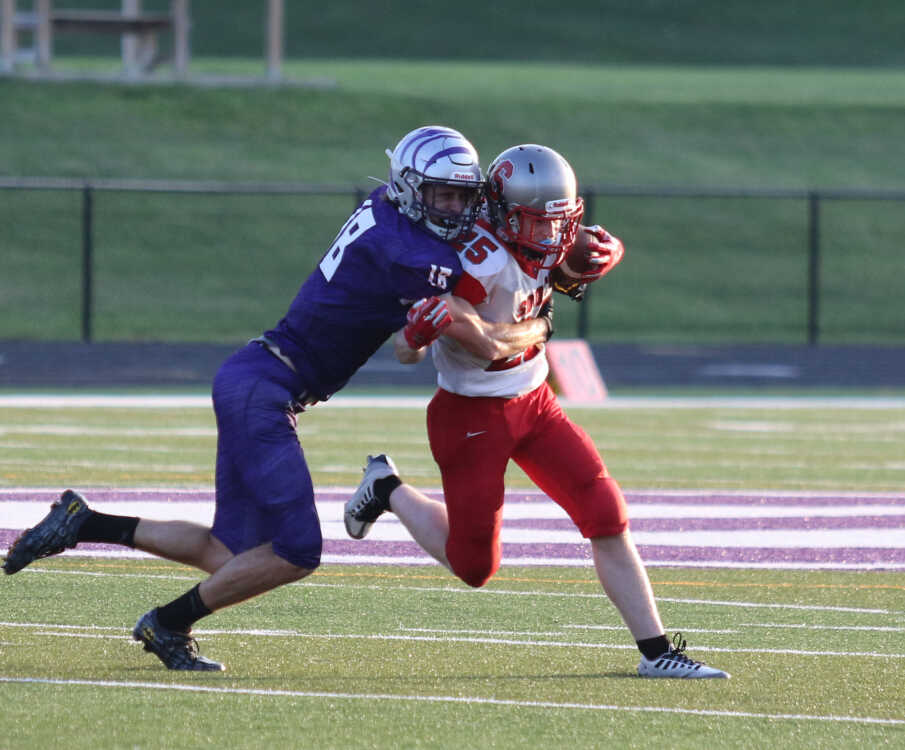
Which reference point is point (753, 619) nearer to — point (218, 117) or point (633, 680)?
point (633, 680)

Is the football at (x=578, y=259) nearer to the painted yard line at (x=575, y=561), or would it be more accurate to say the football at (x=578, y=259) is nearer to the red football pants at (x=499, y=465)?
the red football pants at (x=499, y=465)

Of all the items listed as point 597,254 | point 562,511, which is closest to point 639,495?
point 562,511

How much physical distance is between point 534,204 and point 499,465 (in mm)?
896

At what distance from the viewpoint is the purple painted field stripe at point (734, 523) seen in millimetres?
10055

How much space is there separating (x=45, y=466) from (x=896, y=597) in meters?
5.87

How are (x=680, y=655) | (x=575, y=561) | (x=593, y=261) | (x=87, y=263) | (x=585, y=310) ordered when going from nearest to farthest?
(x=680, y=655) → (x=593, y=261) → (x=575, y=561) → (x=87, y=263) → (x=585, y=310)

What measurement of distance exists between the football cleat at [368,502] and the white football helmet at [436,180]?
1116 mm

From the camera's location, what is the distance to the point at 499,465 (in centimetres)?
659

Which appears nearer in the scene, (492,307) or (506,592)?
(492,307)

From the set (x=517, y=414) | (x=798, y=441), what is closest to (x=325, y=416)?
(x=798, y=441)

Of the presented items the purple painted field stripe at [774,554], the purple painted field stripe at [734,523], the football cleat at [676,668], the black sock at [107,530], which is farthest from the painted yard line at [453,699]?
the purple painted field stripe at [734,523]

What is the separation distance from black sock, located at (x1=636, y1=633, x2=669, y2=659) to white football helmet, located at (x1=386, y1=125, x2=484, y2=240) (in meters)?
1.49

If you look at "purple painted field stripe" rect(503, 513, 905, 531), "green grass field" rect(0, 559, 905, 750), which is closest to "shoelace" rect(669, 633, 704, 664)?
"green grass field" rect(0, 559, 905, 750)

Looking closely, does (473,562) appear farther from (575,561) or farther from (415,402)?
(415,402)
